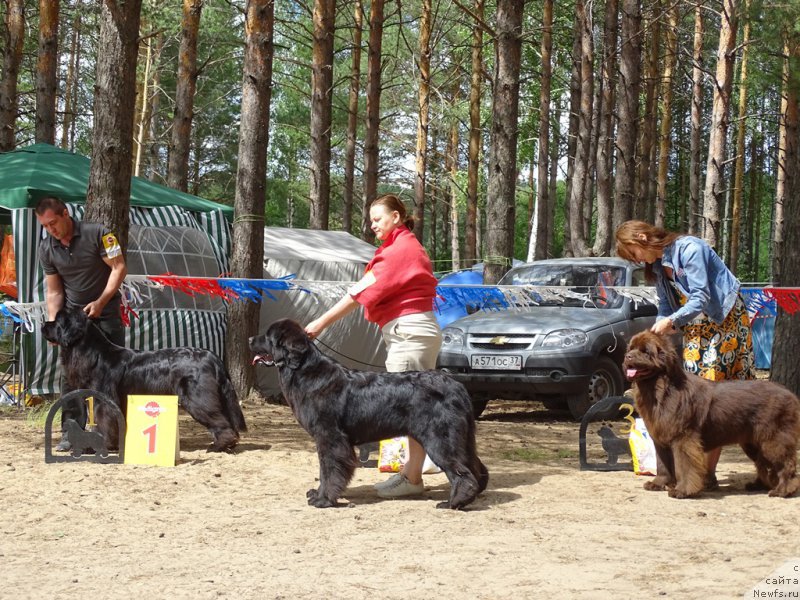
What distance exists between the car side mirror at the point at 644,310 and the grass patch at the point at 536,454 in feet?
8.60

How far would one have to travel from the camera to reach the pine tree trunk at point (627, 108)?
1644 centimetres

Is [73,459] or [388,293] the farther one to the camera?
[73,459]

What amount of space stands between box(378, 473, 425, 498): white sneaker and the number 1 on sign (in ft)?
6.31

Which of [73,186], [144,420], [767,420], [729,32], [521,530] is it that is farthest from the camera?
[729,32]

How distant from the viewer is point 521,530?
16.7 ft

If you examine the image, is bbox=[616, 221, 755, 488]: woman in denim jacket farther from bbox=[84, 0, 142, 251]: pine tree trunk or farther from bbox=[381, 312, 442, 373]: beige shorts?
bbox=[84, 0, 142, 251]: pine tree trunk

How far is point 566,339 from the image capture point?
967 cm

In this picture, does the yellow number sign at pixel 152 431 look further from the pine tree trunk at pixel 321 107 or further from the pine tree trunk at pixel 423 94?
the pine tree trunk at pixel 423 94

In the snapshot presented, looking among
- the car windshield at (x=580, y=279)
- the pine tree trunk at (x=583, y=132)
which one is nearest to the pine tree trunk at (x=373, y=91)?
the pine tree trunk at (x=583, y=132)

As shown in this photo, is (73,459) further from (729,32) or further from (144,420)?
(729,32)

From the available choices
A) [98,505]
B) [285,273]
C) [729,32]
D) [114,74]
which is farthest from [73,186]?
[729,32]

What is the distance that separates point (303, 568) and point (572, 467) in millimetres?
3298

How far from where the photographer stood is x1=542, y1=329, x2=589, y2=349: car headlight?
31.6 feet

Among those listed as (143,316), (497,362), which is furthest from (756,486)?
(143,316)
